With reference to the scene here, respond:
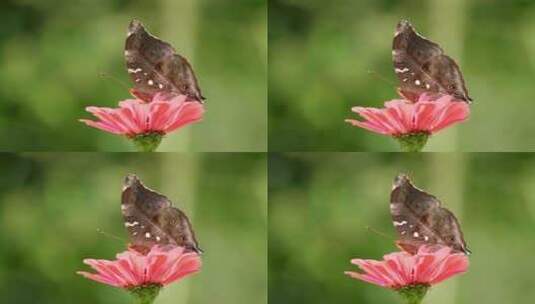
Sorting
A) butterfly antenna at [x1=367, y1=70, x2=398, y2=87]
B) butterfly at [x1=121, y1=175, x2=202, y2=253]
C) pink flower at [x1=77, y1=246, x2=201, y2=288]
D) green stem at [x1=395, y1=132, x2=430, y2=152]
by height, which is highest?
butterfly antenna at [x1=367, y1=70, x2=398, y2=87]

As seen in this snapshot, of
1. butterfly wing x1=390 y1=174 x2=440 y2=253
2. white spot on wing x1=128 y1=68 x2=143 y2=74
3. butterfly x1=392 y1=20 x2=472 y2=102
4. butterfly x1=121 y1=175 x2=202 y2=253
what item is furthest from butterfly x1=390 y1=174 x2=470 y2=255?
white spot on wing x1=128 y1=68 x2=143 y2=74

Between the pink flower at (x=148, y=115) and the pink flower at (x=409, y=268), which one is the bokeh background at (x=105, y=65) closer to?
the pink flower at (x=148, y=115)

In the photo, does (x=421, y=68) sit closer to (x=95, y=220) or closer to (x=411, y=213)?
(x=411, y=213)

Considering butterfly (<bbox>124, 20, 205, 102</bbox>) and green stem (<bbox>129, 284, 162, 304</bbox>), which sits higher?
butterfly (<bbox>124, 20, 205, 102</bbox>)

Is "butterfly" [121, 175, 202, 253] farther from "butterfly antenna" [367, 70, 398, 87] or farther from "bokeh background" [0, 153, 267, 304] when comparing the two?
"butterfly antenna" [367, 70, 398, 87]

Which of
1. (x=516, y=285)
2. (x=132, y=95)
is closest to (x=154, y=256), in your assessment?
(x=132, y=95)

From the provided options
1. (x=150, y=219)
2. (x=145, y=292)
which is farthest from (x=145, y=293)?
(x=150, y=219)

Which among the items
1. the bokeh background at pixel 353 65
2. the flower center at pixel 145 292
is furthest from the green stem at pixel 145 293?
the bokeh background at pixel 353 65
